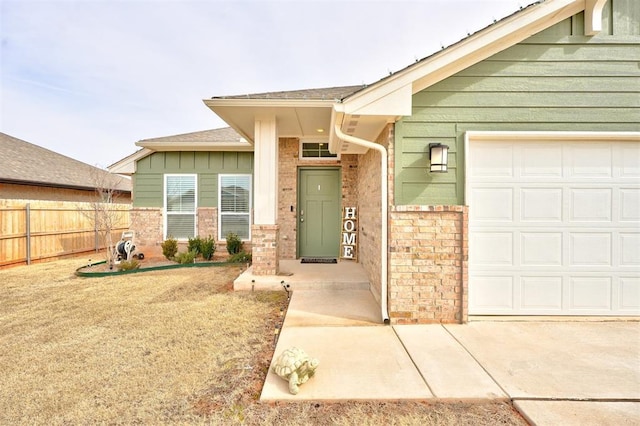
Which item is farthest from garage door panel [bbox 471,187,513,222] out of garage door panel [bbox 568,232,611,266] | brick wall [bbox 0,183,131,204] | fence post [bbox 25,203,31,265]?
brick wall [bbox 0,183,131,204]

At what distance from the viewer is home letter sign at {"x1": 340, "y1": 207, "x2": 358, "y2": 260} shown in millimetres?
6594

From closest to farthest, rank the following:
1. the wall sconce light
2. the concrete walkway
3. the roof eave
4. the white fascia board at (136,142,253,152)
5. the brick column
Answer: the concrete walkway → the wall sconce light → the brick column → the white fascia board at (136,142,253,152) → the roof eave

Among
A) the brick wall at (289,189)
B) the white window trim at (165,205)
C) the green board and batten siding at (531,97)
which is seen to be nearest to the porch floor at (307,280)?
the brick wall at (289,189)

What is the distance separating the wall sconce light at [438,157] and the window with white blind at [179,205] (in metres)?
6.71

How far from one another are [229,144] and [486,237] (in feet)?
21.2

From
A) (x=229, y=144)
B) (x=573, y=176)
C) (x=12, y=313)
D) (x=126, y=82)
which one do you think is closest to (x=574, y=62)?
(x=573, y=176)

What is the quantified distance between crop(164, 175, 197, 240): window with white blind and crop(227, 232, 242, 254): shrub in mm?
1231

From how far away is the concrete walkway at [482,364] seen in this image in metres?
2.07

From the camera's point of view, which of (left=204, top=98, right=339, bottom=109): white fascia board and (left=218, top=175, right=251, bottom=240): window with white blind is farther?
(left=218, top=175, right=251, bottom=240): window with white blind

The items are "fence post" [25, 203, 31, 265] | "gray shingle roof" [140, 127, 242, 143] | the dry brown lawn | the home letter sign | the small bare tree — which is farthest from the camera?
"gray shingle roof" [140, 127, 242, 143]

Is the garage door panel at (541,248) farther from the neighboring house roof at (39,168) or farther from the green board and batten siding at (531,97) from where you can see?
the neighboring house roof at (39,168)

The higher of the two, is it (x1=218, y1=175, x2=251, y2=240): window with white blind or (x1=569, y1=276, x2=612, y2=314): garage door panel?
(x1=218, y1=175, x2=251, y2=240): window with white blind

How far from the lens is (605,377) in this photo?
7.66 ft

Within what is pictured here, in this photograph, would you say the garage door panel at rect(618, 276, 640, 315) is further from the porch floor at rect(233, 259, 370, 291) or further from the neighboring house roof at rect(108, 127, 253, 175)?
the neighboring house roof at rect(108, 127, 253, 175)
